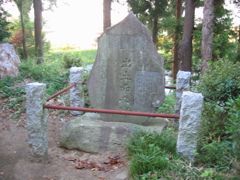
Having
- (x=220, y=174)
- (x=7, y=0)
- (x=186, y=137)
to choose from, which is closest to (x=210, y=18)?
(x=186, y=137)

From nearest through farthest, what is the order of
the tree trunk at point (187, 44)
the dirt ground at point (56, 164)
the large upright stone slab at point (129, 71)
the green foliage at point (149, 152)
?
the green foliage at point (149, 152) < the dirt ground at point (56, 164) < the large upright stone slab at point (129, 71) < the tree trunk at point (187, 44)

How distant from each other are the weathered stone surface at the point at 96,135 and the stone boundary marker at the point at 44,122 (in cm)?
57

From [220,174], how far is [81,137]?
97.4 inches

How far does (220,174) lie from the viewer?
2781 mm

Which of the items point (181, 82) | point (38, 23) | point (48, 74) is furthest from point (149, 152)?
point (38, 23)

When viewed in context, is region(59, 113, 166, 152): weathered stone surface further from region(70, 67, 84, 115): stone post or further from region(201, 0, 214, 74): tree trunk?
region(201, 0, 214, 74): tree trunk

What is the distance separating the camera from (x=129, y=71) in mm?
4633

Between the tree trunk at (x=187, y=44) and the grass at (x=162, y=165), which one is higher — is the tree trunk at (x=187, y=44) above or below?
above

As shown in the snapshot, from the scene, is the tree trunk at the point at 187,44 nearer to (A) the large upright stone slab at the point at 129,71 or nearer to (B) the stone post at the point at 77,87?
(B) the stone post at the point at 77,87

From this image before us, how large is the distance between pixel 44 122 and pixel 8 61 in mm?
5511

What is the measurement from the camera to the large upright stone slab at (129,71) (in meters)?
4.50

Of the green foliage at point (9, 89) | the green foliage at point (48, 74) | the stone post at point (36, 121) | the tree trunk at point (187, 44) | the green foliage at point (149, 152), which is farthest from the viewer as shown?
the tree trunk at point (187, 44)

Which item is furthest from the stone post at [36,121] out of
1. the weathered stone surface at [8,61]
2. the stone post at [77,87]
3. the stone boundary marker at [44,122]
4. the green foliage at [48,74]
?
the weathered stone surface at [8,61]

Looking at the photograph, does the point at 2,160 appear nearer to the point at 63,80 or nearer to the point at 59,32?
the point at 63,80
